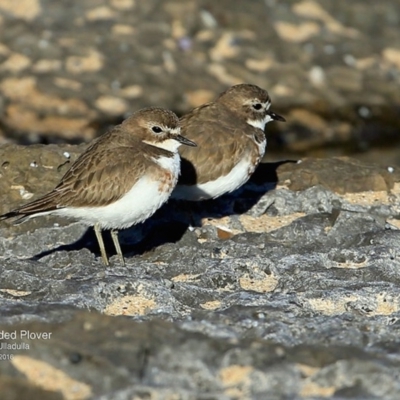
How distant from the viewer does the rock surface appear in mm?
5945

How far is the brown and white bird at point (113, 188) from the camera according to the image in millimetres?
8578

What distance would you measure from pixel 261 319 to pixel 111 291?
4.61 feet

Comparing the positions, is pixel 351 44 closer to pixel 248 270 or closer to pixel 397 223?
pixel 397 223

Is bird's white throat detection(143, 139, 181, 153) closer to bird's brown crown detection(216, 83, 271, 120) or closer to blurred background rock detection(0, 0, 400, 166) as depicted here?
bird's brown crown detection(216, 83, 271, 120)

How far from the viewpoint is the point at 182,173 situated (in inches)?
386

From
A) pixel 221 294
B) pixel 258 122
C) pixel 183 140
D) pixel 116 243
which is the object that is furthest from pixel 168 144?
pixel 258 122

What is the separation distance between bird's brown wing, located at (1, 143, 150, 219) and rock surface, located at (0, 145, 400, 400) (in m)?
0.56

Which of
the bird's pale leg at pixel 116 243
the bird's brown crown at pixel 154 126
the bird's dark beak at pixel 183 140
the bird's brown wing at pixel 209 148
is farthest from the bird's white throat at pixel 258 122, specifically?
the bird's pale leg at pixel 116 243

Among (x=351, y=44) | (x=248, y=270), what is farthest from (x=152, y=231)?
(x=351, y=44)

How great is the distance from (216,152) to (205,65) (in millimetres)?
7642

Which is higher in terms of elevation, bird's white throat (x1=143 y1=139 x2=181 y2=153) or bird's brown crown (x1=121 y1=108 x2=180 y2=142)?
bird's brown crown (x1=121 y1=108 x2=180 y2=142)

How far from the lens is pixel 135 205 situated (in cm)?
855

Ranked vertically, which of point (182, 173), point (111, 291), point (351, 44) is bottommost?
point (111, 291)

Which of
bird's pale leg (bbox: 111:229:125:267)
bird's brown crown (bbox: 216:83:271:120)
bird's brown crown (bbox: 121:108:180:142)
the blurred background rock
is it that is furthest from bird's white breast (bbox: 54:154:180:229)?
the blurred background rock
